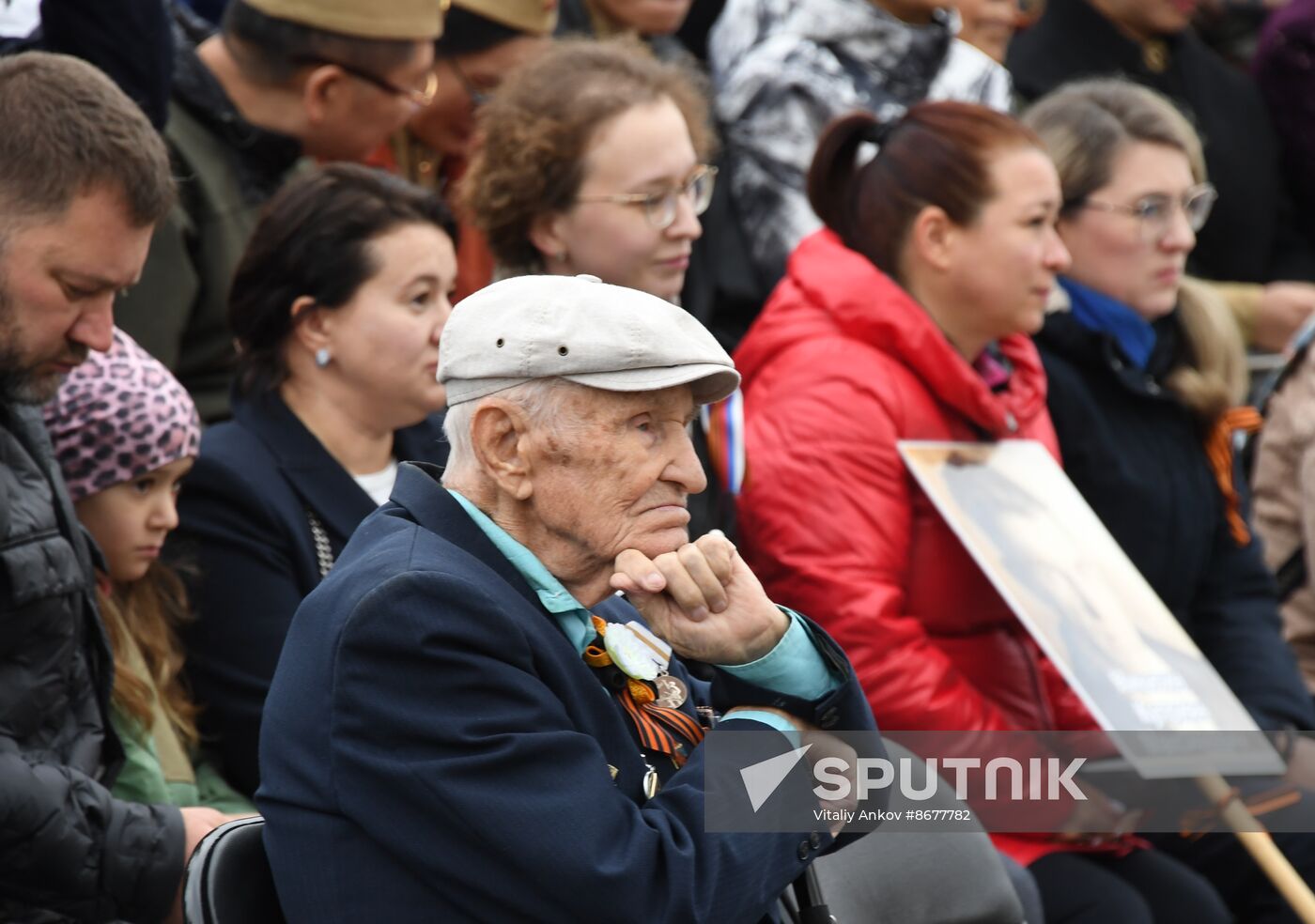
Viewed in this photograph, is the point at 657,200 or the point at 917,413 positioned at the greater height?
the point at 657,200

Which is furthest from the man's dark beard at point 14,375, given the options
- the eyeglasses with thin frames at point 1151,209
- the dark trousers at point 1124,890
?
the eyeglasses with thin frames at point 1151,209

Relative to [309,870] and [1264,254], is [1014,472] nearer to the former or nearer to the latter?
[309,870]

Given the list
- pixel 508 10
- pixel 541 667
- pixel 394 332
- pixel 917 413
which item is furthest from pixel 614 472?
pixel 508 10

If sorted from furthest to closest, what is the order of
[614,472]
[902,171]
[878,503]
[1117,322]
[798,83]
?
[798,83], [1117,322], [902,171], [878,503], [614,472]

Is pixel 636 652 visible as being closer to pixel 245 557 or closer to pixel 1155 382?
pixel 245 557

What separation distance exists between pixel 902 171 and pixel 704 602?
2.41 meters

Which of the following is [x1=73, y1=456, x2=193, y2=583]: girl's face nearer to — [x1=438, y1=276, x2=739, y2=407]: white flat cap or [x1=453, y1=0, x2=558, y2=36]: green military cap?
[x1=438, y1=276, x2=739, y2=407]: white flat cap

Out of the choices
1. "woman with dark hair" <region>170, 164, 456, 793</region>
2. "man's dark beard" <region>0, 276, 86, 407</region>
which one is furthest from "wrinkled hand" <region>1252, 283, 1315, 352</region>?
"man's dark beard" <region>0, 276, 86, 407</region>

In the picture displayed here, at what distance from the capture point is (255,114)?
502 centimetres

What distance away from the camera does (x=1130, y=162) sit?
5.32 m

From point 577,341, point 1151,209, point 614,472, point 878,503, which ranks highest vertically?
point 577,341

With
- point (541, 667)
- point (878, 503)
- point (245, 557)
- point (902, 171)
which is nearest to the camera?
point (541, 667)

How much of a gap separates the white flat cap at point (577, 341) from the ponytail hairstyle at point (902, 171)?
7.10 ft

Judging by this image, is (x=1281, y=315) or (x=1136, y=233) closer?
(x=1136, y=233)
